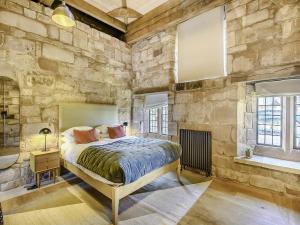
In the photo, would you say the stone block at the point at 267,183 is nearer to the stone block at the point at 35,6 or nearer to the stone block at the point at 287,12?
the stone block at the point at 287,12

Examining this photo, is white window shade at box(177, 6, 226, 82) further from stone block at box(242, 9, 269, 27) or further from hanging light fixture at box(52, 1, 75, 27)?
hanging light fixture at box(52, 1, 75, 27)

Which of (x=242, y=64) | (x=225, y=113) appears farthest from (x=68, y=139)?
(x=242, y=64)

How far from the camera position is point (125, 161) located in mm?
2154

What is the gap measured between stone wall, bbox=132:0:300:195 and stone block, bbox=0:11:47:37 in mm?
2871

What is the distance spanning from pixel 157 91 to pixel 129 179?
8.61 feet

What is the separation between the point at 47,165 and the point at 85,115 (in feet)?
4.19

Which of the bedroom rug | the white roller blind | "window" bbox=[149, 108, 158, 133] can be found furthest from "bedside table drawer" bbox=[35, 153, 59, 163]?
the white roller blind

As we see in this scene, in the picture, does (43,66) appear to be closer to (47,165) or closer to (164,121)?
(47,165)

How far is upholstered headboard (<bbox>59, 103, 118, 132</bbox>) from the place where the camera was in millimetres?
3552

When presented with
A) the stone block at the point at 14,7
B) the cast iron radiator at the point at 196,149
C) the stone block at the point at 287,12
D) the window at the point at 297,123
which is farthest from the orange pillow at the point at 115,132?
the stone block at the point at 287,12

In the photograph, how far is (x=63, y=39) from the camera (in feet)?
11.9

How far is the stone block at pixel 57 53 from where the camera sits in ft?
11.1

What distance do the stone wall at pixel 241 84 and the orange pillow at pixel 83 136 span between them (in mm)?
1823

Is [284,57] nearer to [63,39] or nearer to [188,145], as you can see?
[188,145]
